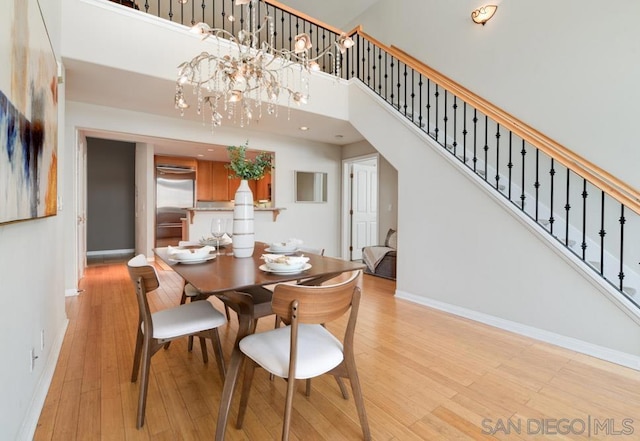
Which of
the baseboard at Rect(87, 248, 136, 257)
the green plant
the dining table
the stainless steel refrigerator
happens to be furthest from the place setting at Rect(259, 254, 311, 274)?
the baseboard at Rect(87, 248, 136, 257)

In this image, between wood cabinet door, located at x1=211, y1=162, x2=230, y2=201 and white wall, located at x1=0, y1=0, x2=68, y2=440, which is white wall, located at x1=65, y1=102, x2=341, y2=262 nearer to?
wood cabinet door, located at x1=211, y1=162, x2=230, y2=201

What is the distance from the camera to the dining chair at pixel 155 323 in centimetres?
156

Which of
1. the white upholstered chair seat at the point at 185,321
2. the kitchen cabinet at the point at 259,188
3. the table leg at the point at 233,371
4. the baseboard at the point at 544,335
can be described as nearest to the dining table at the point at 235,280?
the table leg at the point at 233,371

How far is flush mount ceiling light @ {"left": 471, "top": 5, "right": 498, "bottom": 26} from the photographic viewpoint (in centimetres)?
374

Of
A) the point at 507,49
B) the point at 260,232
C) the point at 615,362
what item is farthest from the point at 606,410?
the point at 260,232

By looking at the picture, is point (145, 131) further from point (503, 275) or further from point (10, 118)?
point (503, 275)

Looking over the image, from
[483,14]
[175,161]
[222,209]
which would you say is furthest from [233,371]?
[175,161]

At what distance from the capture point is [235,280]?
54.9 inches

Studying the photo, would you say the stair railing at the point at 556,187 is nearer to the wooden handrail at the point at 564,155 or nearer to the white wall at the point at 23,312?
the wooden handrail at the point at 564,155

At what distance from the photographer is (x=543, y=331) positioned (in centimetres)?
256

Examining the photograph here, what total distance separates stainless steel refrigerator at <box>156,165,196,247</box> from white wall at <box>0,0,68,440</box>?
14.5ft

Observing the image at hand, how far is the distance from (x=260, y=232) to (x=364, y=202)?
2.32 meters

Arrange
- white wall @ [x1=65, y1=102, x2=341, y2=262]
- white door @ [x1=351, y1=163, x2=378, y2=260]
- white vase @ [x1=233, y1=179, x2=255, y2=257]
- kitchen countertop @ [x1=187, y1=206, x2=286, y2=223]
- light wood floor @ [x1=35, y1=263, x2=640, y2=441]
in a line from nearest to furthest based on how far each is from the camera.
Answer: light wood floor @ [x1=35, y1=263, x2=640, y2=441]
white vase @ [x1=233, y1=179, x2=255, y2=257]
white wall @ [x1=65, y1=102, x2=341, y2=262]
kitchen countertop @ [x1=187, y1=206, x2=286, y2=223]
white door @ [x1=351, y1=163, x2=378, y2=260]

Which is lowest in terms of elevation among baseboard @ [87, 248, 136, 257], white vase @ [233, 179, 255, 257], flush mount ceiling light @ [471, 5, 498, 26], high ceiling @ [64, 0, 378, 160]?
baseboard @ [87, 248, 136, 257]
